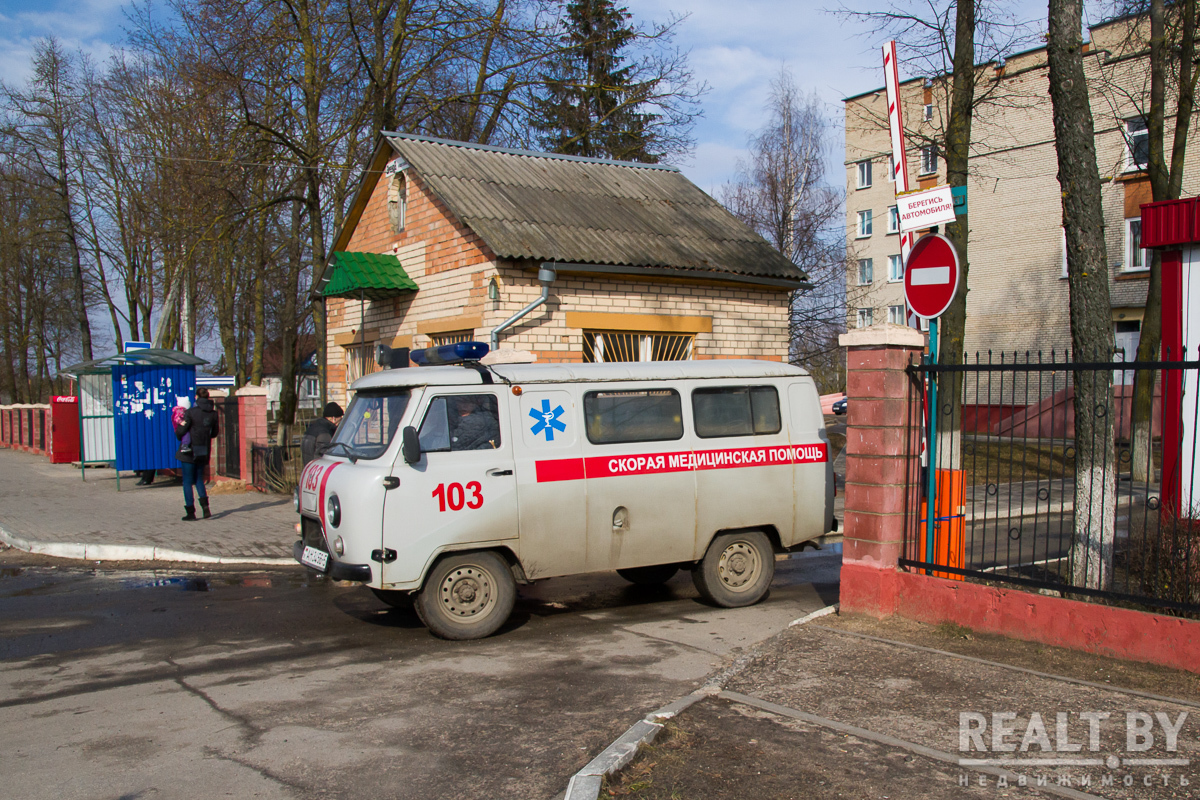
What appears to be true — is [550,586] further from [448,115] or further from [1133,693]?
[448,115]

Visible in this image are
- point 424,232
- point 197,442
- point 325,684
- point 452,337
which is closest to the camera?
point 325,684

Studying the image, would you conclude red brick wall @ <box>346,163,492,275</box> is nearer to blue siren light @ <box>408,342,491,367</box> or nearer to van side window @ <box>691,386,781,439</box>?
blue siren light @ <box>408,342,491,367</box>

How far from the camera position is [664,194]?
16562 millimetres

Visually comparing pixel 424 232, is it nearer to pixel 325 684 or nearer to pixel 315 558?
pixel 315 558

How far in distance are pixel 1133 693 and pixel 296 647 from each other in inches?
215

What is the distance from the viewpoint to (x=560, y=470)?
7320 millimetres

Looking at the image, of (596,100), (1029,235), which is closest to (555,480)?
(596,100)

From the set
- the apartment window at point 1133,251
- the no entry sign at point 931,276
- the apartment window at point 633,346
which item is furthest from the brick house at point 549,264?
the apartment window at point 1133,251

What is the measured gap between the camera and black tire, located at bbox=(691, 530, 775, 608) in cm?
795

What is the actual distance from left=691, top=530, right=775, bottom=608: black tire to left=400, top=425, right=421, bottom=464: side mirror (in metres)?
2.70

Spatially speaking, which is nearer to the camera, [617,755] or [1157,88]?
[617,755]

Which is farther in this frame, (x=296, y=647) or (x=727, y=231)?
(x=727, y=231)

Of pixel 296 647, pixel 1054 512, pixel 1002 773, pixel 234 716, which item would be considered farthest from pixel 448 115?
pixel 1002 773

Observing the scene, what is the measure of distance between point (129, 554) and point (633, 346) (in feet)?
23.8
